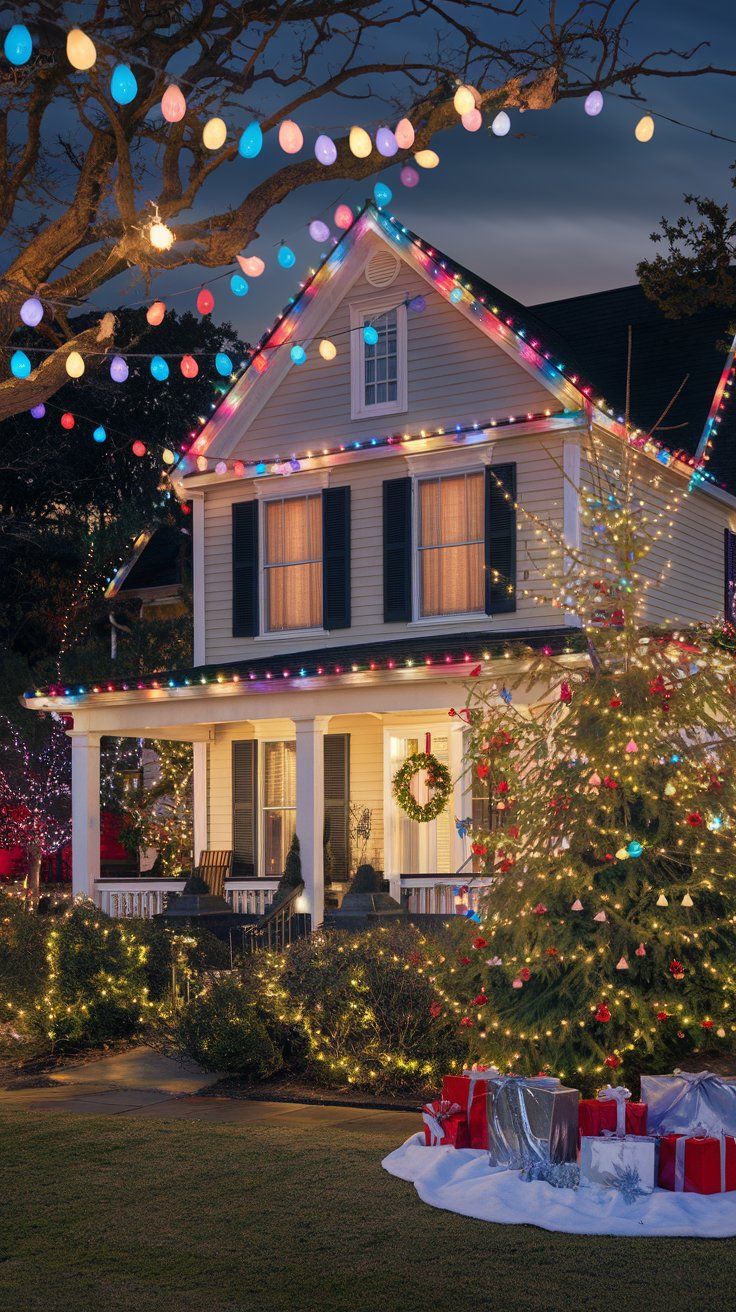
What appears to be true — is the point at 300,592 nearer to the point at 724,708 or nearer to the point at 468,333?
the point at 468,333

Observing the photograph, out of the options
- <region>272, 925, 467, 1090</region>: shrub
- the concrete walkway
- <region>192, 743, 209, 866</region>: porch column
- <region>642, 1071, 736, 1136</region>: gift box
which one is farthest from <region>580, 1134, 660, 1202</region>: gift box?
<region>192, 743, 209, 866</region>: porch column

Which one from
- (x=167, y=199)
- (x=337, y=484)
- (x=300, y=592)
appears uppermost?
(x=167, y=199)

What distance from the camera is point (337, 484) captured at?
18.5m

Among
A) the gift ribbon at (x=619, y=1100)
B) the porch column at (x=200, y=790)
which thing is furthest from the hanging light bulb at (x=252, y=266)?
the porch column at (x=200, y=790)

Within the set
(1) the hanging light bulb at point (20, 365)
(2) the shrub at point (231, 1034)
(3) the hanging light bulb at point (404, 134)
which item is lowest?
(2) the shrub at point (231, 1034)

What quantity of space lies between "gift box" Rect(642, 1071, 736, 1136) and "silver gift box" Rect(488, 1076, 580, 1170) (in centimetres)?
46

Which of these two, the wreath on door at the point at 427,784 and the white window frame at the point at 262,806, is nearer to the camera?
the wreath on door at the point at 427,784

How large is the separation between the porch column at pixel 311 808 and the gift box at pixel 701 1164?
8.88 m

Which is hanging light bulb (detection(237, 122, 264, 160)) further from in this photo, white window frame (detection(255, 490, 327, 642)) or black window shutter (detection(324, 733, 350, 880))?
black window shutter (detection(324, 733, 350, 880))

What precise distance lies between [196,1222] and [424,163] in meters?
8.69

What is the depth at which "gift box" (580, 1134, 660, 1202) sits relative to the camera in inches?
285

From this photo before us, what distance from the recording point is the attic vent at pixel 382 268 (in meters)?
18.2

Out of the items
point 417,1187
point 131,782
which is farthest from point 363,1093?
point 131,782

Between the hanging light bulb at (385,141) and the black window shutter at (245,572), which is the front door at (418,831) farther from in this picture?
the hanging light bulb at (385,141)
